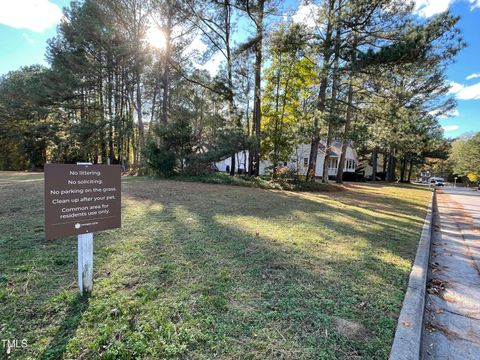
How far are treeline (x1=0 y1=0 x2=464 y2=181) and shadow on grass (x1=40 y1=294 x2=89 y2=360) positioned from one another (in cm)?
1217

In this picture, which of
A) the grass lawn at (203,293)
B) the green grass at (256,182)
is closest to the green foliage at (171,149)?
the green grass at (256,182)

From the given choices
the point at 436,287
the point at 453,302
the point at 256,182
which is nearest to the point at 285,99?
the point at 256,182

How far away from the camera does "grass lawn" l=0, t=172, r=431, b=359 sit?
6.67 feet

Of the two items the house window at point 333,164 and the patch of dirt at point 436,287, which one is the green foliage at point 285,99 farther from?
the house window at point 333,164

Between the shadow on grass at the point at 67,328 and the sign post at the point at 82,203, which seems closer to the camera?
the shadow on grass at the point at 67,328

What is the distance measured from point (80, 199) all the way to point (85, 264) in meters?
0.70

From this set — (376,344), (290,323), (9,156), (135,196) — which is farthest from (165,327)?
(9,156)

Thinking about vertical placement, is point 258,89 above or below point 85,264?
above

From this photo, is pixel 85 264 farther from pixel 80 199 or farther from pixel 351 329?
pixel 351 329

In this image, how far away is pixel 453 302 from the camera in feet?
10.8

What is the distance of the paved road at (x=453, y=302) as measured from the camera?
2.40 metres

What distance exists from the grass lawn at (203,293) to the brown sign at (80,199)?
73 centimetres

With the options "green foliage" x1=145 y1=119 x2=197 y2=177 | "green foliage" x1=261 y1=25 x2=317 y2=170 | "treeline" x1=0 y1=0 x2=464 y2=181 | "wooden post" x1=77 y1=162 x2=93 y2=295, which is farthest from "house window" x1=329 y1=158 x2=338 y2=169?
"wooden post" x1=77 y1=162 x2=93 y2=295

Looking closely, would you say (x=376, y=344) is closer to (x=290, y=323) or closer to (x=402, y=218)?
(x=290, y=323)
